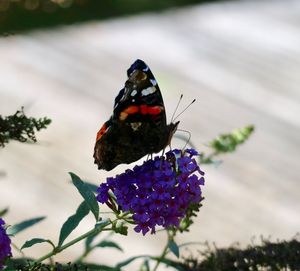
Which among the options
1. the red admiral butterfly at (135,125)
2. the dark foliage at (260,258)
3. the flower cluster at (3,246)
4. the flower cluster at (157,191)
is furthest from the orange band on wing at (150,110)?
the flower cluster at (3,246)

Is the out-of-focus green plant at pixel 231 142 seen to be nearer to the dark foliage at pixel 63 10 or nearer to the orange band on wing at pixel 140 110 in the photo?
the orange band on wing at pixel 140 110

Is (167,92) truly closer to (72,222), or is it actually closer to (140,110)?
(140,110)

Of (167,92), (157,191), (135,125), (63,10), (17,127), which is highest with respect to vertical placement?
(63,10)

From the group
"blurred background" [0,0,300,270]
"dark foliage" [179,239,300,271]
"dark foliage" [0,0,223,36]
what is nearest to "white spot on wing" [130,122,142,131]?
"dark foliage" [179,239,300,271]

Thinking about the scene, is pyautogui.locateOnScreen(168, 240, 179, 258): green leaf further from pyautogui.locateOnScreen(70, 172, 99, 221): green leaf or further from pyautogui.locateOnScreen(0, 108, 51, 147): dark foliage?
pyautogui.locateOnScreen(0, 108, 51, 147): dark foliage

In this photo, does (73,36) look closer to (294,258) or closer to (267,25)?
(267,25)

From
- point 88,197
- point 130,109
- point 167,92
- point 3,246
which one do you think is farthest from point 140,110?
point 167,92
